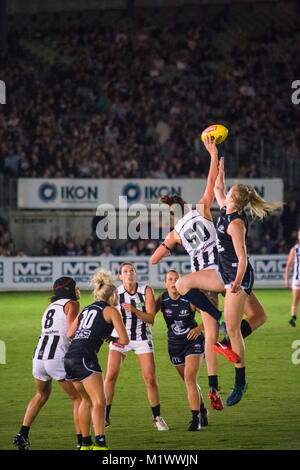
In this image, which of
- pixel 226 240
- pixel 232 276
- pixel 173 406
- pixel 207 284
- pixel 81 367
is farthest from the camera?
pixel 173 406

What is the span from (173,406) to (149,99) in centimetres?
2318

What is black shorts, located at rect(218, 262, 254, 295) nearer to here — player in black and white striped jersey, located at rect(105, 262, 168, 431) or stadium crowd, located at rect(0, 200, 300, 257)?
player in black and white striped jersey, located at rect(105, 262, 168, 431)

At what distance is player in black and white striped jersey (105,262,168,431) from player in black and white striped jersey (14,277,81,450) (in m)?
1.12

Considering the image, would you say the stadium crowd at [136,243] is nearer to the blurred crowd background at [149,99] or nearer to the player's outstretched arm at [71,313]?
the blurred crowd background at [149,99]

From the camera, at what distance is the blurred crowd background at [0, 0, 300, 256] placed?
3055 cm

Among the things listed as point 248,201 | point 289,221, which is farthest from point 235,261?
point 289,221

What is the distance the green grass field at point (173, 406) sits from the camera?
10.3 metres

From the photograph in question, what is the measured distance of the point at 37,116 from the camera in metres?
32.8

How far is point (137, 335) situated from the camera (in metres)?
11.5

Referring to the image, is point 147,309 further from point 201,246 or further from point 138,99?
point 138,99

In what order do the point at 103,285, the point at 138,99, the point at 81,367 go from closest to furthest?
the point at 81,367, the point at 103,285, the point at 138,99

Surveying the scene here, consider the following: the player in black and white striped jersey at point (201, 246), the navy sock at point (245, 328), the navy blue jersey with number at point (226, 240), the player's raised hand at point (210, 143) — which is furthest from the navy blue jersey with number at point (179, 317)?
the player's raised hand at point (210, 143)
